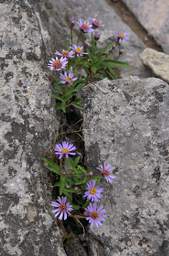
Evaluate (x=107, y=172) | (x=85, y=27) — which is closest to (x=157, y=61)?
(x=85, y=27)

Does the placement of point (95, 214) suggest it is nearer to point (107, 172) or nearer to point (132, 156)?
point (107, 172)

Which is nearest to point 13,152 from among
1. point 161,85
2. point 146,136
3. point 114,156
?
point 114,156

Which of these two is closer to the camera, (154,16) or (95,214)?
(95,214)

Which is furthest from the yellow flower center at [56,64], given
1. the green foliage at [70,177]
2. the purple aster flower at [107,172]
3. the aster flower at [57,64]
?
the purple aster flower at [107,172]

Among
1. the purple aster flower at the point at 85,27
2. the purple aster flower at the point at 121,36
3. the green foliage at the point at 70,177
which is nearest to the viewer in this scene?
the green foliage at the point at 70,177

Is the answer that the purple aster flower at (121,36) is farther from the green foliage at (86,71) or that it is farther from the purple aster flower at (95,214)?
the purple aster flower at (95,214)

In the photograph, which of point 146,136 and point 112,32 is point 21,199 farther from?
point 112,32
